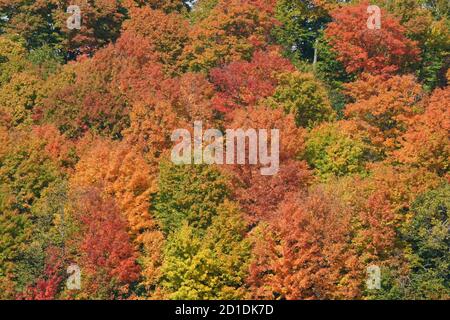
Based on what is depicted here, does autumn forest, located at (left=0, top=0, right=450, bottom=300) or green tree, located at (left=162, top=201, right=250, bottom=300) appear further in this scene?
autumn forest, located at (left=0, top=0, right=450, bottom=300)

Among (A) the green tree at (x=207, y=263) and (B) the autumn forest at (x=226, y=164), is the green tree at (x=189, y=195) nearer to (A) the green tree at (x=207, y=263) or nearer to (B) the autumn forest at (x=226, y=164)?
(B) the autumn forest at (x=226, y=164)

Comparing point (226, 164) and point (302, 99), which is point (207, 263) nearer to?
point (226, 164)

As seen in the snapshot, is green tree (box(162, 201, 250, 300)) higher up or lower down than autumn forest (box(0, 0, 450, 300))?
lower down

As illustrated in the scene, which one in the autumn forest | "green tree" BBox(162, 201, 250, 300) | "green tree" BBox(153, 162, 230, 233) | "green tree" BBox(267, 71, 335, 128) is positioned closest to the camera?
"green tree" BBox(162, 201, 250, 300)

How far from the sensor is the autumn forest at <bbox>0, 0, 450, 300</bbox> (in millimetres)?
61219

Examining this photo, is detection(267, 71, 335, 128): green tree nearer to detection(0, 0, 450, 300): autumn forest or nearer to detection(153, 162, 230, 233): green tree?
detection(0, 0, 450, 300): autumn forest

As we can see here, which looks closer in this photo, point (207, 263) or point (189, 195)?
point (207, 263)

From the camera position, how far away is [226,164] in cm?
6738

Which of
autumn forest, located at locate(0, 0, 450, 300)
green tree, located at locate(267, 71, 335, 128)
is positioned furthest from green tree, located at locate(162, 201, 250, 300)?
green tree, located at locate(267, 71, 335, 128)

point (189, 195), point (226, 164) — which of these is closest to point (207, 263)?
point (189, 195)

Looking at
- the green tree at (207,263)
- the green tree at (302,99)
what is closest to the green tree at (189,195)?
the green tree at (207,263)

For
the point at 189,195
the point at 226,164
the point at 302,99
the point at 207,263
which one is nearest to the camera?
the point at 207,263
